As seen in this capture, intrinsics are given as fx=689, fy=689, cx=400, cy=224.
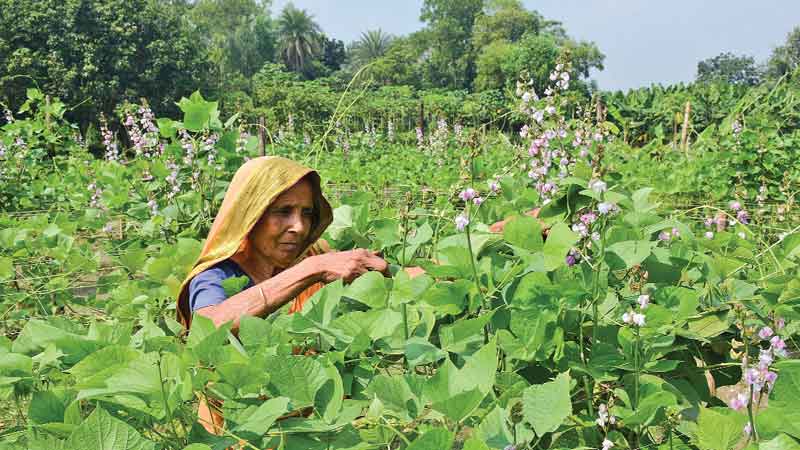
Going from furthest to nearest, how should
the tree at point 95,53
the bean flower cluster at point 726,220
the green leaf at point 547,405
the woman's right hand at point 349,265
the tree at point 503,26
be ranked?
1. the tree at point 503,26
2. the tree at point 95,53
3. the bean flower cluster at point 726,220
4. the woman's right hand at point 349,265
5. the green leaf at point 547,405

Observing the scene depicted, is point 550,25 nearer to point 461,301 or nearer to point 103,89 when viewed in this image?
point 103,89

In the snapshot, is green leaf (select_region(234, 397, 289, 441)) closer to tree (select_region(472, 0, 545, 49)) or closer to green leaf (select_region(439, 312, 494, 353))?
green leaf (select_region(439, 312, 494, 353))

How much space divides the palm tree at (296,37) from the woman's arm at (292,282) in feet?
276

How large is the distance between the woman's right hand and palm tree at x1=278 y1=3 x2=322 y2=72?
276 feet

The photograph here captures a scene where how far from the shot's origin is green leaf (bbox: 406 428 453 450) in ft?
2.34

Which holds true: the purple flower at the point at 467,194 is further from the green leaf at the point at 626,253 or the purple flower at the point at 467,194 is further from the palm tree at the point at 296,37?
the palm tree at the point at 296,37

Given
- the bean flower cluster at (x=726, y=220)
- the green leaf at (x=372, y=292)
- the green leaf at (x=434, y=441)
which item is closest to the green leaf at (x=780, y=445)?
the green leaf at (x=434, y=441)

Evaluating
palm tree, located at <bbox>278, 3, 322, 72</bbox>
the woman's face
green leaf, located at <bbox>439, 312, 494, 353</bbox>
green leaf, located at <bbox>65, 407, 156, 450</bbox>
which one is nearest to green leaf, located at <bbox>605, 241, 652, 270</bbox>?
green leaf, located at <bbox>439, 312, 494, 353</bbox>

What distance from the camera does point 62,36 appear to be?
3077cm

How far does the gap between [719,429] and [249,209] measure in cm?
130

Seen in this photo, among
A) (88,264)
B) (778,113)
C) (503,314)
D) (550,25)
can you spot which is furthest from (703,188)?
(550,25)

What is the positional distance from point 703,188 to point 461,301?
7043mm

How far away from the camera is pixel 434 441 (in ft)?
2.35

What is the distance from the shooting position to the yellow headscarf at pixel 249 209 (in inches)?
70.8
